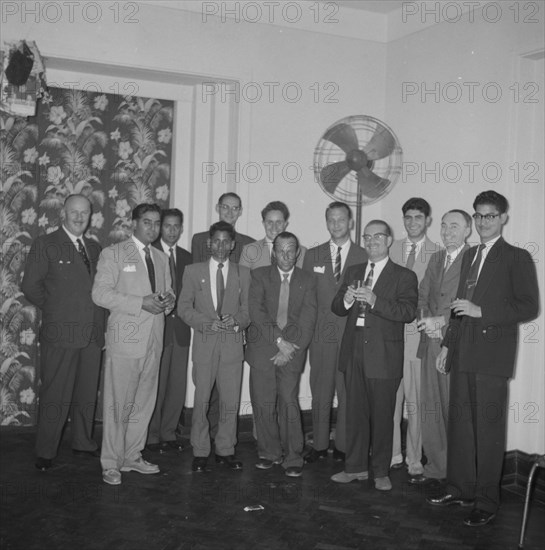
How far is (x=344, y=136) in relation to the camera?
555cm

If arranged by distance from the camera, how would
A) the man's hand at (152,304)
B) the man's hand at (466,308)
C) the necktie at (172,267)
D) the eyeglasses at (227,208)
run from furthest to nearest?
the eyeglasses at (227,208) → the necktie at (172,267) → the man's hand at (152,304) → the man's hand at (466,308)

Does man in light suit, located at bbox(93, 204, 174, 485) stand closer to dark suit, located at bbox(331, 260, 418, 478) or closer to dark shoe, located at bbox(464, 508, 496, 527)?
dark suit, located at bbox(331, 260, 418, 478)

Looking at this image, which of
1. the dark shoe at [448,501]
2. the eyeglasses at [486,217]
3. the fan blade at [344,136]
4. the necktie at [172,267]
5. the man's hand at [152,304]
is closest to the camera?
the eyeglasses at [486,217]

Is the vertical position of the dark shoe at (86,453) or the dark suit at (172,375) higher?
the dark suit at (172,375)

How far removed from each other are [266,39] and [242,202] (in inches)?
53.7

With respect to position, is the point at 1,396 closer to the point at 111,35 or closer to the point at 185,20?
the point at 111,35

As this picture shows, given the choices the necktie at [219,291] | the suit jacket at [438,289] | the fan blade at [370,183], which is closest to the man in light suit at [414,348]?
the suit jacket at [438,289]

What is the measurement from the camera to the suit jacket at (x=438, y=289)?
179 inches

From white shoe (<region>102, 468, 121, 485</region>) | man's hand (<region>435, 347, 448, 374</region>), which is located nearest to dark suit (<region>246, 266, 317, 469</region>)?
man's hand (<region>435, 347, 448, 374</region>)

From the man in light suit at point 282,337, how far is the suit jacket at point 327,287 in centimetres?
28

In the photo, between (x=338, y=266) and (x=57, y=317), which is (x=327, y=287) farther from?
(x=57, y=317)

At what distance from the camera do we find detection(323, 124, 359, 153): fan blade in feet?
18.2

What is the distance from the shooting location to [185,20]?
5.72 metres

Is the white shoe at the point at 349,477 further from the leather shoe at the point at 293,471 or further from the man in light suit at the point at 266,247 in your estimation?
the man in light suit at the point at 266,247
